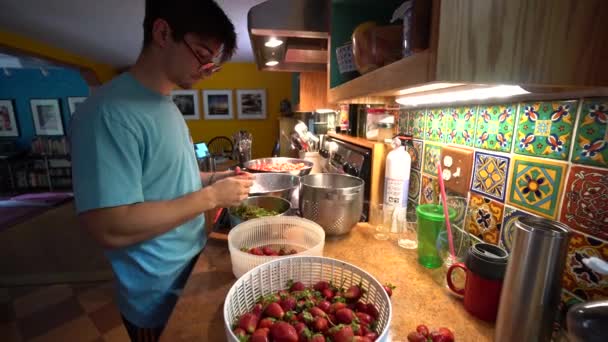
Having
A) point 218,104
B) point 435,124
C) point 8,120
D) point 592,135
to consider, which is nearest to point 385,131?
point 435,124

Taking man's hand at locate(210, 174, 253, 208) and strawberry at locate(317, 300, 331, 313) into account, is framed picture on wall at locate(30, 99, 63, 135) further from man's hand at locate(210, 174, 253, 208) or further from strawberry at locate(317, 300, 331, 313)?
strawberry at locate(317, 300, 331, 313)

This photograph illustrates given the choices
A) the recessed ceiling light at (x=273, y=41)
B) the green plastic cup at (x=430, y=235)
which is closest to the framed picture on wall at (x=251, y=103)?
the recessed ceiling light at (x=273, y=41)

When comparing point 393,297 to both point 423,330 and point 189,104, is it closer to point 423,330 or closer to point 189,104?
point 423,330

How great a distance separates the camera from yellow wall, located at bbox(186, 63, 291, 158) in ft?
16.7

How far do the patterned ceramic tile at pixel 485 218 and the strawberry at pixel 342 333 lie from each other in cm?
49

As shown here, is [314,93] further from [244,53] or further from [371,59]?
[244,53]

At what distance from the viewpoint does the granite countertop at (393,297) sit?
0.54 metres

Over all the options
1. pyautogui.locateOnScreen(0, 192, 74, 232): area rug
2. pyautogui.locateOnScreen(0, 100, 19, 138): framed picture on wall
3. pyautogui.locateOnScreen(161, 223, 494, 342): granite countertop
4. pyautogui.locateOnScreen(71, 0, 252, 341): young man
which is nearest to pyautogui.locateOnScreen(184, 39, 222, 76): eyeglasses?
pyautogui.locateOnScreen(71, 0, 252, 341): young man

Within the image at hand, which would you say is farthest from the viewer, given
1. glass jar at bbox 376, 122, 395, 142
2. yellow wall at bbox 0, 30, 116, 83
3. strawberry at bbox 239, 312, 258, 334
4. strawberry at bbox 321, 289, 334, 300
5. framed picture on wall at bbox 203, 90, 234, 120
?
framed picture on wall at bbox 203, 90, 234, 120

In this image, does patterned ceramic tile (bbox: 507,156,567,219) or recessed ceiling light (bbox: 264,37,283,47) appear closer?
patterned ceramic tile (bbox: 507,156,567,219)

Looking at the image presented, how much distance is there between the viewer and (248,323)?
0.47 metres

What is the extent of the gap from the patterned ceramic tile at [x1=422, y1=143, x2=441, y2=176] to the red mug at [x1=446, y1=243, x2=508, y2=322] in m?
0.39

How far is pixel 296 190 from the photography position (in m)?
1.27

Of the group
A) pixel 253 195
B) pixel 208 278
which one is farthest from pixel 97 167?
pixel 253 195
